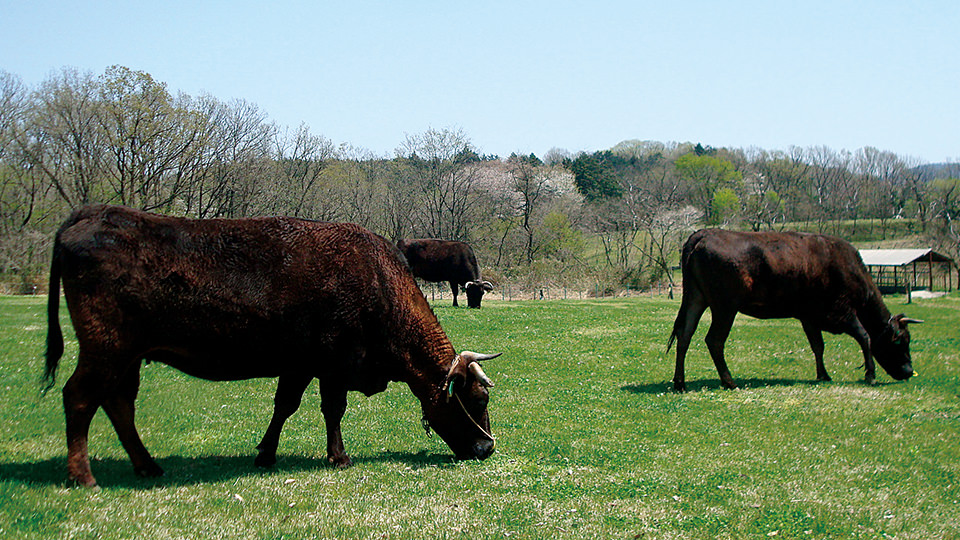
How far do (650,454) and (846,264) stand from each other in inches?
391

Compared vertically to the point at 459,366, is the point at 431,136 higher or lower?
higher

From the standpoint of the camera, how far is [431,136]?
73.8 m

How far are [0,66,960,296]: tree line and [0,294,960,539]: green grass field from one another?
34.5m

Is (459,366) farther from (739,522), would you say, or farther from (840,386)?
(840,386)

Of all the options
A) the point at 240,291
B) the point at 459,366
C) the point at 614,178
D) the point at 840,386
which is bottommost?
the point at 840,386

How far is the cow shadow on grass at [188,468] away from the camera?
8.14m

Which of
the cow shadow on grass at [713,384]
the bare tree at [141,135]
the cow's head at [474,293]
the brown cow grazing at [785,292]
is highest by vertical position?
the bare tree at [141,135]

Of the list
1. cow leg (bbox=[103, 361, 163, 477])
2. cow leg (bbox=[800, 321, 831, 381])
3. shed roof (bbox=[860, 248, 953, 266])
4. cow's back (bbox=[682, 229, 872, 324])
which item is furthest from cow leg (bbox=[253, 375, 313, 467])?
shed roof (bbox=[860, 248, 953, 266])

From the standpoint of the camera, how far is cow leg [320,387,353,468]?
952 cm

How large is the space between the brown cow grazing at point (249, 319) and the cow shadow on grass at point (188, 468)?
25cm

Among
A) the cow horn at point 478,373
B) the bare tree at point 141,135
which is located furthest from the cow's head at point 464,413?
the bare tree at point 141,135

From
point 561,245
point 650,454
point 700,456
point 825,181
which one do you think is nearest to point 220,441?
point 650,454

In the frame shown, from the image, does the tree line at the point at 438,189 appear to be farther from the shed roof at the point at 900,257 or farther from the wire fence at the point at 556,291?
the shed roof at the point at 900,257

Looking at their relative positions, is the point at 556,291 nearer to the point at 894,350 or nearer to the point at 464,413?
the point at 894,350
